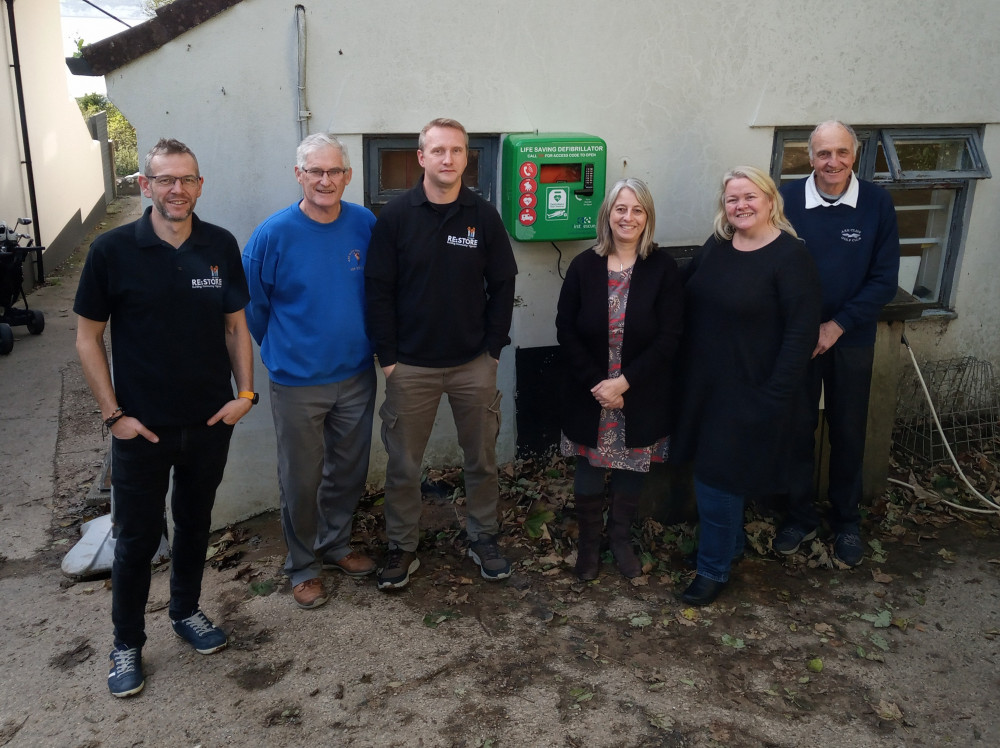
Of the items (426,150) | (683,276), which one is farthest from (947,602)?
(426,150)

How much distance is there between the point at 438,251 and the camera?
414 cm

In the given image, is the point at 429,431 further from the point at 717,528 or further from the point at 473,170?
the point at 473,170

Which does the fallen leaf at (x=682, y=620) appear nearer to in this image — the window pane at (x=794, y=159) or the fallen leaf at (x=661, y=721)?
the fallen leaf at (x=661, y=721)

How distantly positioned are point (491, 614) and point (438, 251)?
1817 mm

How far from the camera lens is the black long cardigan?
424 centimetres

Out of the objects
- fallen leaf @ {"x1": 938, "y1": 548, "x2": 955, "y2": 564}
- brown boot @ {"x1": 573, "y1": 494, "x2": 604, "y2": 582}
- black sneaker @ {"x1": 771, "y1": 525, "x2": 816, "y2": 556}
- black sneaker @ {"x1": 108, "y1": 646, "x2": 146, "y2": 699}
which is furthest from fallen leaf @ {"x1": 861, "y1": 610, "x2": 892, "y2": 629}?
black sneaker @ {"x1": 108, "y1": 646, "x2": 146, "y2": 699}

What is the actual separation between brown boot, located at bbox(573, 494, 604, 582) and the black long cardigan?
1.27 feet

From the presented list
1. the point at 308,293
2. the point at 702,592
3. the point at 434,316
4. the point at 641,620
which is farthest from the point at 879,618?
the point at 308,293

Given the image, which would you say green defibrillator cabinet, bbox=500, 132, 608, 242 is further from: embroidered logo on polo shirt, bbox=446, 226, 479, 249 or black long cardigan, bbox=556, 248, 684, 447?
embroidered logo on polo shirt, bbox=446, 226, 479, 249

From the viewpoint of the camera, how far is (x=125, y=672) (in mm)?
3746

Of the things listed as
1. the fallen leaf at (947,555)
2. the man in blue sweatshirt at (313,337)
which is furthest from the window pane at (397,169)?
the fallen leaf at (947,555)

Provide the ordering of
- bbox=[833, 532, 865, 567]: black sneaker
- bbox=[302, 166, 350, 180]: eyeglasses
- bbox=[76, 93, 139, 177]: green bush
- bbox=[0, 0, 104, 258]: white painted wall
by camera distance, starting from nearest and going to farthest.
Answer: bbox=[302, 166, 350, 180]: eyeglasses, bbox=[833, 532, 865, 567]: black sneaker, bbox=[0, 0, 104, 258]: white painted wall, bbox=[76, 93, 139, 177]: green bush

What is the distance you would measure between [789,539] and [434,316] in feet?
7.95

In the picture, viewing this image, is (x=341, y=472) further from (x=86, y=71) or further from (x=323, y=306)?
(x=86, y=71)
